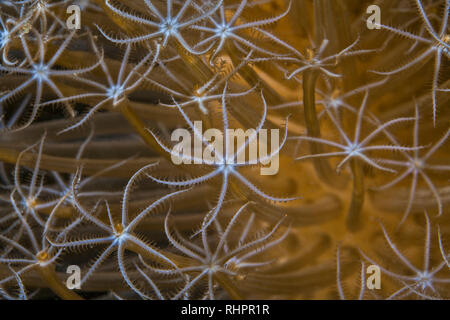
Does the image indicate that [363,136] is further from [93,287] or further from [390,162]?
[93,287]

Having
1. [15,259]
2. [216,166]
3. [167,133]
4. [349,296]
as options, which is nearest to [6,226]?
[15,259]

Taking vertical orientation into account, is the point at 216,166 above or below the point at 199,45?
below

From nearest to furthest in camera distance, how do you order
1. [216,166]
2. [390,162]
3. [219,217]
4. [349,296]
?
[216,166] → [390,162] → [349,296] → [219,217]

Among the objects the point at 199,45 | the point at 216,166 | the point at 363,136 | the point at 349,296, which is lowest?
the point at 349,296

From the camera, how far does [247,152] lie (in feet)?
4.54

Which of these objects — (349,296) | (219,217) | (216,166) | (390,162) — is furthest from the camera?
(219,217)

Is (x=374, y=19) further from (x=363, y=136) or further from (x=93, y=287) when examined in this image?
(x=93, y=287)

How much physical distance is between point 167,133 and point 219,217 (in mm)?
398

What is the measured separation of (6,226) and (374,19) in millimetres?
1500

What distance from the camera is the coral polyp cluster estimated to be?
4.26ft

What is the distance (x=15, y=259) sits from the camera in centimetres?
143

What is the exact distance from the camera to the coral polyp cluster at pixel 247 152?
130 centimetres

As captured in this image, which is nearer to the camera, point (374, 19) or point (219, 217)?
point (374, 19)

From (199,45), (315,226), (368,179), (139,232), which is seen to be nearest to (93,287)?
(139,232)
